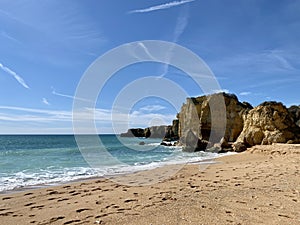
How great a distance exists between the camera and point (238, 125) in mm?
35031

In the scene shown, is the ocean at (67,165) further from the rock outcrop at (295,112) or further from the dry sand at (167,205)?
the rock outcrop at (295,112)

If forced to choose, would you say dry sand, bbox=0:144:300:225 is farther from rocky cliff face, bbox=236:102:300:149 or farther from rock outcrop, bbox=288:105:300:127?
rock outcrop, bbox=288:105:300:127

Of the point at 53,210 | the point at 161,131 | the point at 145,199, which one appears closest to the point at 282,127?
the point at 145,199

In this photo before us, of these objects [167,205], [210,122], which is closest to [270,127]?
[210,122]

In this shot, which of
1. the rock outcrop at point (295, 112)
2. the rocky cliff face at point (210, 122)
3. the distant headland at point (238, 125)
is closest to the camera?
the distant headland at point (238, 125)

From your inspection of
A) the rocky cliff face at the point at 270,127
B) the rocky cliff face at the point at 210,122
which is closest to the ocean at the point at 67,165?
the rocky cliff face at the point at 270,127

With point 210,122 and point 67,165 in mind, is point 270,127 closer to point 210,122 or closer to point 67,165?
point 210,122

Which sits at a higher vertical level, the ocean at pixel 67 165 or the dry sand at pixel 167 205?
the dry sand at pixel 167 205

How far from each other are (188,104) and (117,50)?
3336cm

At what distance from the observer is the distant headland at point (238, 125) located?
2491 centimetres

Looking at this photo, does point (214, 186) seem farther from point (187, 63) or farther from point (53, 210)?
point (187, 63)

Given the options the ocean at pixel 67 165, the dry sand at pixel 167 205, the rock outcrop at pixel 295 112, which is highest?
the rock outcrop at pixel 295 112

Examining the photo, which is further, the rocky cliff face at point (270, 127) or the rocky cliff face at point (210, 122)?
the rocky cliff face at point (210, 122)

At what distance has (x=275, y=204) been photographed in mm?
5348
